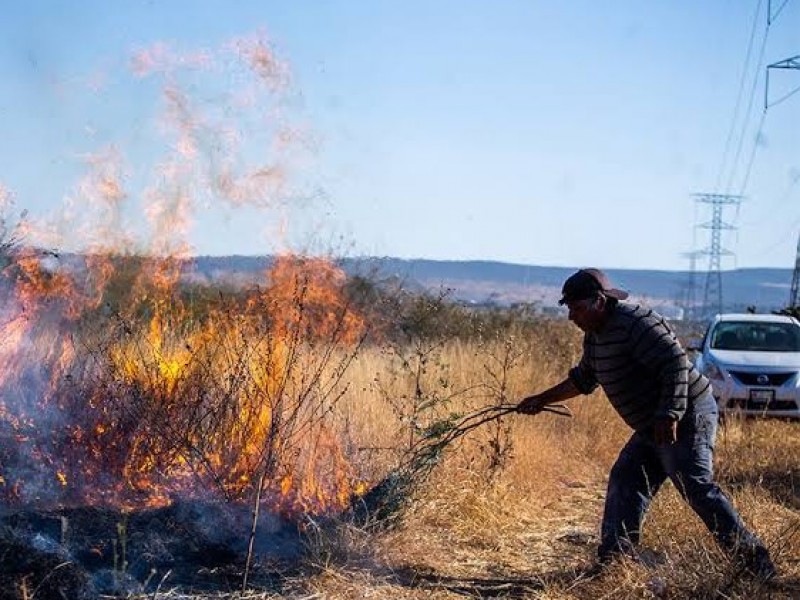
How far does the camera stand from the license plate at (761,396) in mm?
13188

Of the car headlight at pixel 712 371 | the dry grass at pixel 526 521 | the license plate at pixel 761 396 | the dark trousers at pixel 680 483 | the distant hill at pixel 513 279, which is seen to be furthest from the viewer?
the car headlight at pixel 712 371

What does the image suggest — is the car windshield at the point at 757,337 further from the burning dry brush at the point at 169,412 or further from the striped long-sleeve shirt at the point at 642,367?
the striped long-sleeve shirt at the point at 642,367

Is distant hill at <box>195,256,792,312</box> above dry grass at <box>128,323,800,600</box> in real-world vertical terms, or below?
above

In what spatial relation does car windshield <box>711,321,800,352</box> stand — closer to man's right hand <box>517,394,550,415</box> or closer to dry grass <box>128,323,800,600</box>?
dry grass <box>128,323,800,600</box>

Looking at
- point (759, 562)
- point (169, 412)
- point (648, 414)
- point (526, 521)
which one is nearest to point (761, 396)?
point (526, 521)

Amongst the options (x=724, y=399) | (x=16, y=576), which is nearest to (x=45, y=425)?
(x=16, y=576)

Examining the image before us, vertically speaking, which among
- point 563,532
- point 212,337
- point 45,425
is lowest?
point 563,532

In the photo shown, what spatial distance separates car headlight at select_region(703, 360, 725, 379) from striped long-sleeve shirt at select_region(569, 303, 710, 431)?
821cm

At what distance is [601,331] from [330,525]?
7.00 feet

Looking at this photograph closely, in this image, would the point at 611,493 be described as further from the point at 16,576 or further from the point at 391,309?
the point at 391,309

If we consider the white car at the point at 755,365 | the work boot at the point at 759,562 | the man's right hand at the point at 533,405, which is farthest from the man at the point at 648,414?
the white car at the point at 755,365

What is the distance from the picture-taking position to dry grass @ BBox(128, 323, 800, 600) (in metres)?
5.55

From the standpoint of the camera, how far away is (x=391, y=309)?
447 inches

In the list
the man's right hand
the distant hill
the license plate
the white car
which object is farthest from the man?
the license plate
